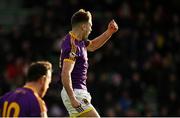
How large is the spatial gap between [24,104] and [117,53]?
9.88m

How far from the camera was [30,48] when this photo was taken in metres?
16.9

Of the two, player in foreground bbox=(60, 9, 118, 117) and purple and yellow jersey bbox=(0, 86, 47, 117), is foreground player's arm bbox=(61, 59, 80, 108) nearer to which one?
player in foreground bbox=(60, 9, 118, 117)

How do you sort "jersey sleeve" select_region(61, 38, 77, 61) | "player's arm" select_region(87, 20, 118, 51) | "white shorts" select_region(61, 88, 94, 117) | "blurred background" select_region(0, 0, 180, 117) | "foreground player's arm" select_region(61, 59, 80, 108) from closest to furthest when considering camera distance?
"foreground player's arm" select_region(61, 59, 80, 108) < "jersey sleeve" select_region(61, 38, 77, 61) < "white shorts" select_region(61, 88, 94, 117) < "player's arm" select_region(87, 20, 118, 51) < "blurred background" select_region(0, 0, 180, 117)

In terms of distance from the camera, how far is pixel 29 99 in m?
6.71

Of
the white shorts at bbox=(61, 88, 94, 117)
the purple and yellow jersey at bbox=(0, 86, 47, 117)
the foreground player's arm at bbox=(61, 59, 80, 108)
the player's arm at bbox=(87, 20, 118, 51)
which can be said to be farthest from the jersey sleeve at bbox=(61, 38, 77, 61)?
the purple and yellow jersey at bbox=(0, 86, 47, 117)

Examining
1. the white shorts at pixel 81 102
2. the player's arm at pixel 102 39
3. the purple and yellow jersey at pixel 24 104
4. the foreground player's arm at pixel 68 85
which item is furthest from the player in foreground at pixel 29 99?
the player's arm at pixel 102 39

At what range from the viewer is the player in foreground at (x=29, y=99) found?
6.70 metres

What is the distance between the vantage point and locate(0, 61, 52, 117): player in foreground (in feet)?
22.0

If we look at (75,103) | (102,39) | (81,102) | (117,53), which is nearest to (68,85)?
(75,103)

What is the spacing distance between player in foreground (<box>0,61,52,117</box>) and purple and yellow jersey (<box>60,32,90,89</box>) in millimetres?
1381

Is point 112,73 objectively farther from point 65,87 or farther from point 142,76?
point 65,87

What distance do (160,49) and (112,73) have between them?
5.21 ft

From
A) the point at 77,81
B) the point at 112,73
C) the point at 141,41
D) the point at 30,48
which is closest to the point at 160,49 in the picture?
the point at 141,41

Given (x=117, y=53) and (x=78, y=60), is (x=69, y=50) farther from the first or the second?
(x=117, y=53)
